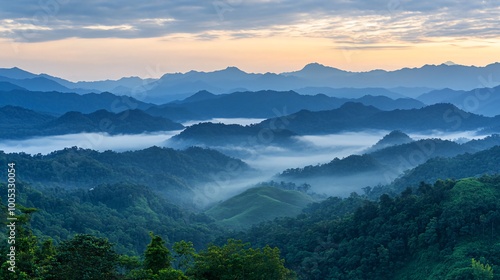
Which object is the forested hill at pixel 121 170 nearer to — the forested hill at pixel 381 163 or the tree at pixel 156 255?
the forested hill at pixel 381 163

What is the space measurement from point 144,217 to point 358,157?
9115cm

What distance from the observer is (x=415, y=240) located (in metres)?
52.2

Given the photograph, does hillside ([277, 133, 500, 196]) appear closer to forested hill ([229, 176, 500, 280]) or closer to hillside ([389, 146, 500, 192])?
hillside ([389, 146, 500, 192])

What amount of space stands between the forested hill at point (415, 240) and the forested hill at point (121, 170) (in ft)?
319

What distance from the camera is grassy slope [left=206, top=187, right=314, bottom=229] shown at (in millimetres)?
124644

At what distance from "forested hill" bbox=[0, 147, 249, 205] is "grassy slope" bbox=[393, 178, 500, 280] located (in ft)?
358

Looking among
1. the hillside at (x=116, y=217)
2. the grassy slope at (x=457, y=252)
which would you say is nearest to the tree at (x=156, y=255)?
the grassy slope at (x=457, y=252)

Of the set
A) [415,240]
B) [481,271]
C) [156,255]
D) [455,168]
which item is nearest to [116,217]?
[415,240]

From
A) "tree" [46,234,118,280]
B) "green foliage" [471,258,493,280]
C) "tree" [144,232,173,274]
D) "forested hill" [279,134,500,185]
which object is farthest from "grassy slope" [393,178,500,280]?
"forested hill" [279,134,500,185]

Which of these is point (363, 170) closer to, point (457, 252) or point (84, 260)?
point (457, 252)

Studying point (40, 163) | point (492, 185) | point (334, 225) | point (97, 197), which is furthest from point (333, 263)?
point (40, 163)

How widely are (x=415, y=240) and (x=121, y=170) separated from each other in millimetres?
129770

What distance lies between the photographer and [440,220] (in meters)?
51.5

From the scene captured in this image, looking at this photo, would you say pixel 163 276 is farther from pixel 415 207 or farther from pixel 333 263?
pixel 415 207
